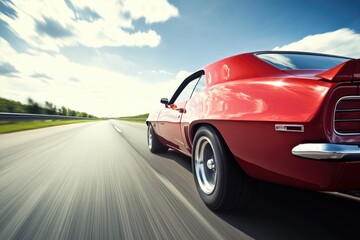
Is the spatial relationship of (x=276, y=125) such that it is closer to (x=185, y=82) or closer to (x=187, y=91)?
(x=187, y=91)

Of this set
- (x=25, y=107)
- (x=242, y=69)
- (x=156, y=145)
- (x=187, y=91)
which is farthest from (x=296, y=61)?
(x=25, y=107)

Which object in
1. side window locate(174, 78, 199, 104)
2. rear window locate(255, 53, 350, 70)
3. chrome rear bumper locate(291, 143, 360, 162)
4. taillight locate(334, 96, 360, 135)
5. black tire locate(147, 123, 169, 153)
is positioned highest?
rear window locate(255, 53, 350, 70)

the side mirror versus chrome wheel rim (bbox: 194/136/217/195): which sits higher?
the side mirror

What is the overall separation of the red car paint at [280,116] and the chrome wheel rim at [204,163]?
0.96 ft

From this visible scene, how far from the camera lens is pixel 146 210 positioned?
2213mm

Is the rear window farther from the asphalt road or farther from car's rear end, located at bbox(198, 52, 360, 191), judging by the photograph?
the asphalt road

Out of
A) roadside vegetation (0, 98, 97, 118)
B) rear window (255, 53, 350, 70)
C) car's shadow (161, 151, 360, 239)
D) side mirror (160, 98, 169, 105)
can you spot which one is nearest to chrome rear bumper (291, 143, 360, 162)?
car's shadow (161, 151, 360, 239)

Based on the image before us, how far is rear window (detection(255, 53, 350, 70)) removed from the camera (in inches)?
84.6

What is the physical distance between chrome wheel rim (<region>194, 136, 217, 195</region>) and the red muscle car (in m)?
0.01

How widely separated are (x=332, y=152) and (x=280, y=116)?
0.36 metres

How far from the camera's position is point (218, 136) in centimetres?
227

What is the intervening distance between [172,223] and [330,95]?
144 cm

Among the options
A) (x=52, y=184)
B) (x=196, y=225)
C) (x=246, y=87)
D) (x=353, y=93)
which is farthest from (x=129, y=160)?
(x=353, y=93)

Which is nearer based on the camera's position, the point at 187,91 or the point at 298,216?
the point at 298,216
